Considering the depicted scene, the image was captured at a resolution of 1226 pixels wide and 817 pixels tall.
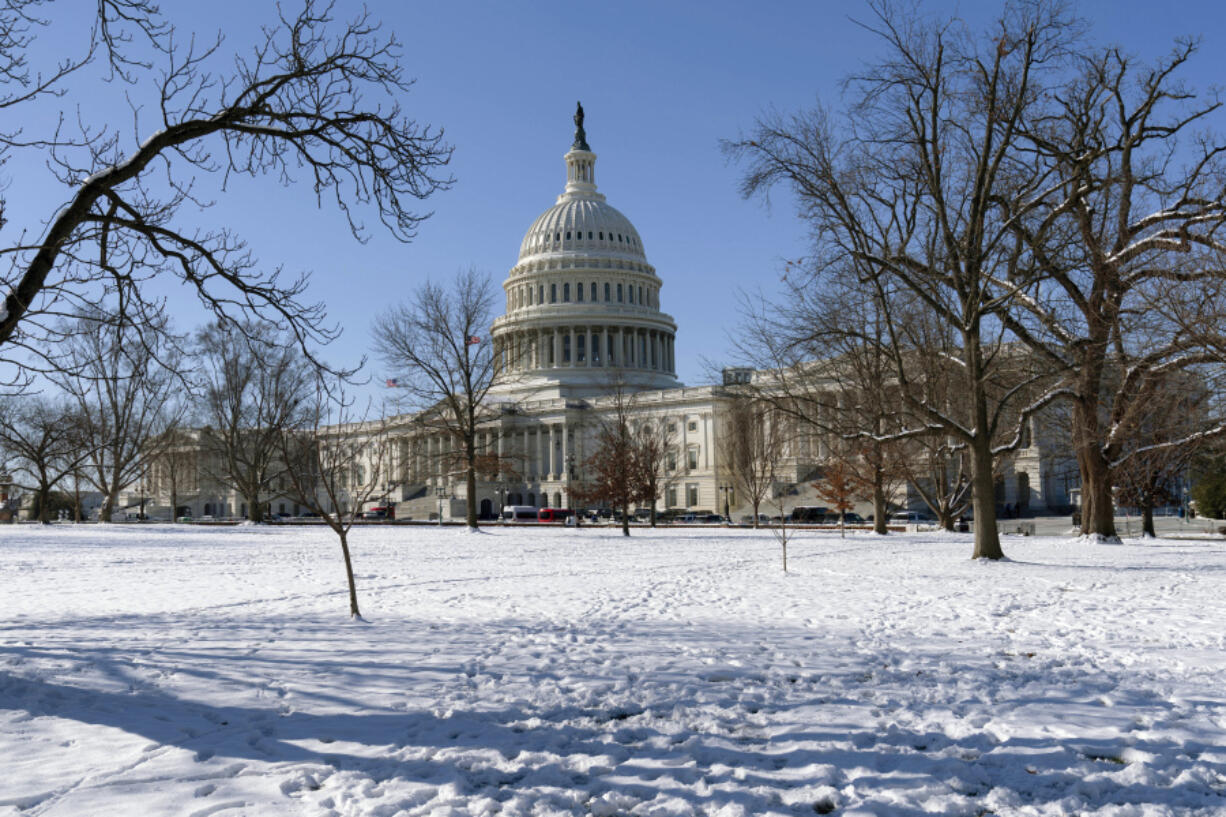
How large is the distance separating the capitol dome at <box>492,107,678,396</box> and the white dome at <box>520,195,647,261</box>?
14 cm

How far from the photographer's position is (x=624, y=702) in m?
7.48

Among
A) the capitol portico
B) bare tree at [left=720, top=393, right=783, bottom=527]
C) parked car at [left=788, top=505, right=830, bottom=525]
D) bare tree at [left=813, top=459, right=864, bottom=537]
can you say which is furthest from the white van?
bare tree at [left=813, top=459, right=864, bottom=537]

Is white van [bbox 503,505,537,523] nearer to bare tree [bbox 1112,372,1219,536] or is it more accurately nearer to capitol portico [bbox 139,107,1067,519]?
capitol portico [bbox 139,107,1067,519]

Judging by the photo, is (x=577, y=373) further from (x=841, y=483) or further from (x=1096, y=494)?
(x=1096, y=494)

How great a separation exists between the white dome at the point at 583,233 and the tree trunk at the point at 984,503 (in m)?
101

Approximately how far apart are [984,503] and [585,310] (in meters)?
95.6

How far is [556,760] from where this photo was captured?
606cm

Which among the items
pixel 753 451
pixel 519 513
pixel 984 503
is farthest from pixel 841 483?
pixel 519 513

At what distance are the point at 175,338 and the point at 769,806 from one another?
287 inches

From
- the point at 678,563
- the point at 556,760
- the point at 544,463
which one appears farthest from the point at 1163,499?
the point at 544,463

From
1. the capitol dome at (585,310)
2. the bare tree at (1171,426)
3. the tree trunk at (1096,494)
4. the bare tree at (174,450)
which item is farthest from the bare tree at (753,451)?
the capitol dome at (585,310)

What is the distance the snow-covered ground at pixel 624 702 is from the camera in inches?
215

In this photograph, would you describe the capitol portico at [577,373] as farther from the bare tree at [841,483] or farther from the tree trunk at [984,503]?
the tree trunk at [984,503]

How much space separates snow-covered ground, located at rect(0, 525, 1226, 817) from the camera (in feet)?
17.9
